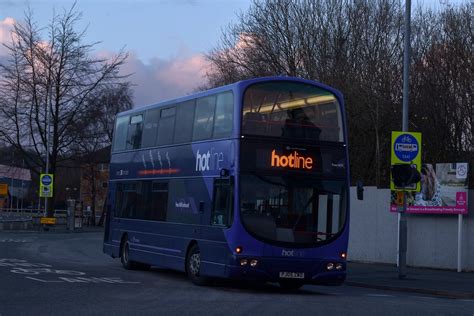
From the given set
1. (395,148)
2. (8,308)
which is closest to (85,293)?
(8,308)

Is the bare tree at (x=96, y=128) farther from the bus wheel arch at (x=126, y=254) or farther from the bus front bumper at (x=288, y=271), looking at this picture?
the bus front bumper at (x=288, y=271)

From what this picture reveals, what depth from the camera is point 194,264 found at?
18.8 meters

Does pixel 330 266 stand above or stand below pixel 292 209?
below

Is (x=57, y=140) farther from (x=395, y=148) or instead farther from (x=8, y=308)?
(x=8, y=308)

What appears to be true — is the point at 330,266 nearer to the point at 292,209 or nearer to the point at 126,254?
the point at 292,209

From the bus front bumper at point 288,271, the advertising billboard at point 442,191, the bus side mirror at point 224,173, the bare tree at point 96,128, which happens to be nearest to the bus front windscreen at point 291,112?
the bus side mirror at point 224,173

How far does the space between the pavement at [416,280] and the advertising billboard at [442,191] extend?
1.90m

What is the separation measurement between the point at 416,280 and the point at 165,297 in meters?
8.76

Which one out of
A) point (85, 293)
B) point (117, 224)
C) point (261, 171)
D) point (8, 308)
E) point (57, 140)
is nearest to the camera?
point (8, 308)

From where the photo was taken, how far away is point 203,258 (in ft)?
59.8

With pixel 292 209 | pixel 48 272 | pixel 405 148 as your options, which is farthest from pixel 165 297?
pixel 405 148

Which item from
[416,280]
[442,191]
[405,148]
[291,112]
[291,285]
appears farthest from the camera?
[442,191]

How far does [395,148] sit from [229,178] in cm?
678

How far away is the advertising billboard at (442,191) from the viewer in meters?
24.6
